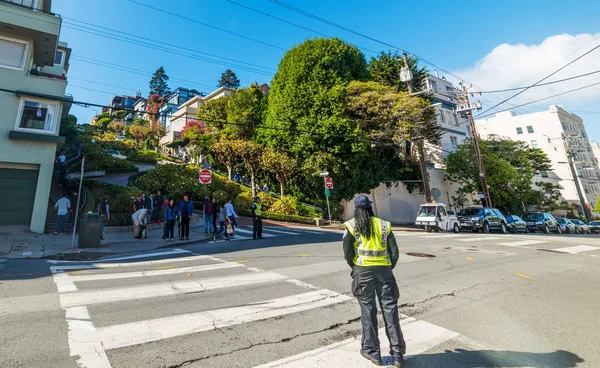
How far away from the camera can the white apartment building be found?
180ft

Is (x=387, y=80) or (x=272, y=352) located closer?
(x=272, y=352)

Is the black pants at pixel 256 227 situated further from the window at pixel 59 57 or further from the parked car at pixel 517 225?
the window at pixel 59 57

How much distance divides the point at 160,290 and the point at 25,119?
14.0 m

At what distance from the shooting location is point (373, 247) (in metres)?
3.06

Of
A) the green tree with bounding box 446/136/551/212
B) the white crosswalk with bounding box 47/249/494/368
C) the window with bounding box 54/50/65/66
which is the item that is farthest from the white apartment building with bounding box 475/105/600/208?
the window with bounding box 54/50/65/66

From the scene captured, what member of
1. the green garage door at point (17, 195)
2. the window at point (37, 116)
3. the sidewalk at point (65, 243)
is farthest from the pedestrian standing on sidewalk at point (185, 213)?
the window at point (37, 116)

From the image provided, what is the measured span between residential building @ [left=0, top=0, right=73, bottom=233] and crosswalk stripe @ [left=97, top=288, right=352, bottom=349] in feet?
42.4

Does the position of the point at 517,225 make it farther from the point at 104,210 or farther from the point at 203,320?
the point at 104,210

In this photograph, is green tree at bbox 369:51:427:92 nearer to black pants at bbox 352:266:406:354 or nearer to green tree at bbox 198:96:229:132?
green tree at bbox 198:96:229:132

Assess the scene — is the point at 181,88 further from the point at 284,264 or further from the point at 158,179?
the point at 284,264

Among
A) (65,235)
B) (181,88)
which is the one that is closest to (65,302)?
(65,235)

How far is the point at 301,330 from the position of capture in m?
3.63

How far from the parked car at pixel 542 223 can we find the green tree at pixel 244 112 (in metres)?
28.7

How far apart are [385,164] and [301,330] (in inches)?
1054
